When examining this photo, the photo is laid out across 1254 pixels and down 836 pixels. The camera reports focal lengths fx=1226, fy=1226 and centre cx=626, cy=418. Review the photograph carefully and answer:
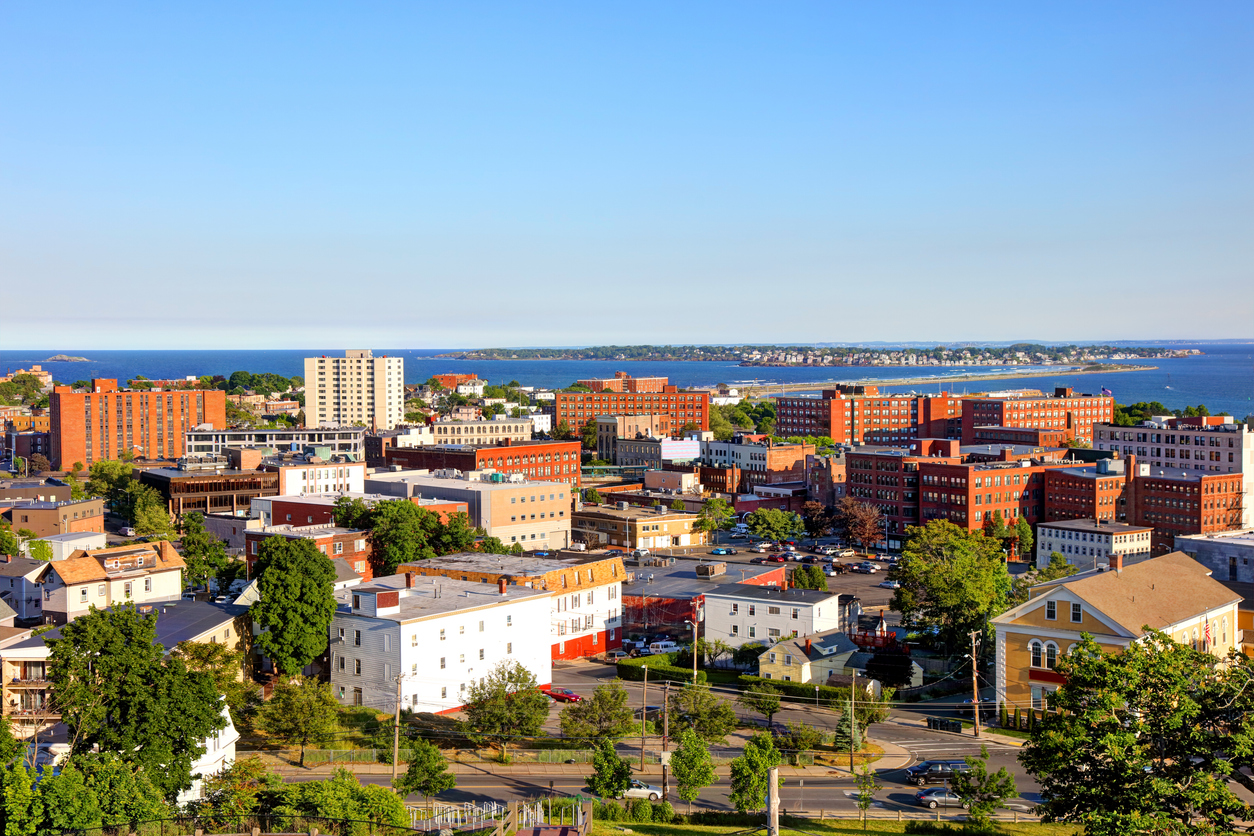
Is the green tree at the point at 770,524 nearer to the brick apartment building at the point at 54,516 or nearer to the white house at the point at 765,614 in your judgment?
the white house at the point at 765,614

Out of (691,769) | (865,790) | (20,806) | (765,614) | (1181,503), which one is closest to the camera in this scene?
(20,806)

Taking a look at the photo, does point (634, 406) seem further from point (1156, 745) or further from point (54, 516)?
point (1156, 745)

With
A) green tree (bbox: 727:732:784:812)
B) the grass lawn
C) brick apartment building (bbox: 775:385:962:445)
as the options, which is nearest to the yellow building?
the grass lawn

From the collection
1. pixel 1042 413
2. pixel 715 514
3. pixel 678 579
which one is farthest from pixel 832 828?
pixel 1042 413

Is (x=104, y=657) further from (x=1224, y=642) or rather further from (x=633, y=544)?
(x=633, y=544)

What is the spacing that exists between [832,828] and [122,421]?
5587 inches

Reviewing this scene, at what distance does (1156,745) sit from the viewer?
24828 millimetres

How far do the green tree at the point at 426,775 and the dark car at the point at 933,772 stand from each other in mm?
14663

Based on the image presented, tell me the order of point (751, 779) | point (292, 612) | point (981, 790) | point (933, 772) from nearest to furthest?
point (981, 790) → point (751, 779) → point (933, 772) → point (292, 612)

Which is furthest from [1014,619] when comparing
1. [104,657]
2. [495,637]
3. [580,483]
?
[580,483]

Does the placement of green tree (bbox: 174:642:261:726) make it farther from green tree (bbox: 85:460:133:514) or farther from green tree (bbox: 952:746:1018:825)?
green tree (bbox: 85:460:133:514)

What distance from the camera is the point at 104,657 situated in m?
34.2

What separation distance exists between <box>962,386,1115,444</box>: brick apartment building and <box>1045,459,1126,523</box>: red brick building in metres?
53.0

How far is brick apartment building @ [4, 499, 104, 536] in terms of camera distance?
292 ft
